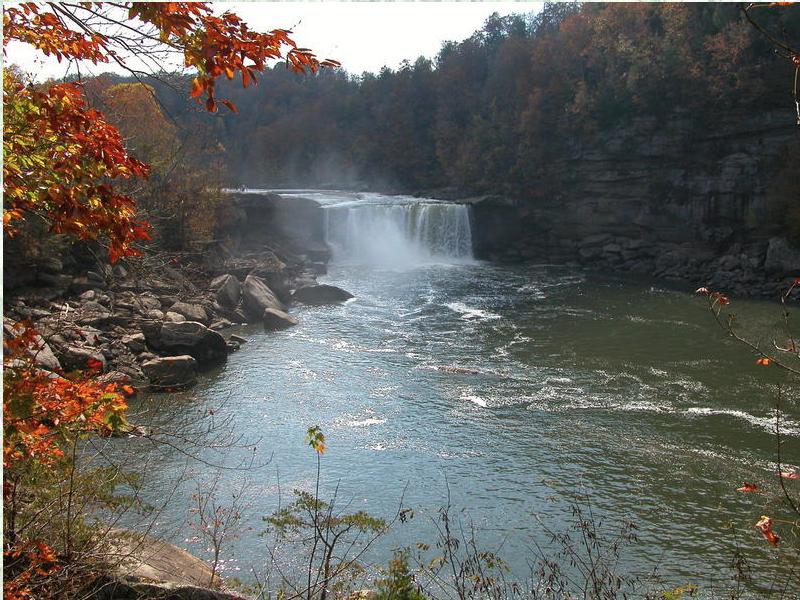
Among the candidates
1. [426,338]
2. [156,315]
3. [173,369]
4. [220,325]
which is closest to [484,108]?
[426,338]

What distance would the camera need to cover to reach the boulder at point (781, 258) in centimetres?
2584

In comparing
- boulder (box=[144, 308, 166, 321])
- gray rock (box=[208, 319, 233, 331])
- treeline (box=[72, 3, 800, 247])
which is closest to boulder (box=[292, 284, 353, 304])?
gray rock (box=[208, 319, 233, 331])

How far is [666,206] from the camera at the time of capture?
32094 millimetres

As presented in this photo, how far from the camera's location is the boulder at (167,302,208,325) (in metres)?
18.1

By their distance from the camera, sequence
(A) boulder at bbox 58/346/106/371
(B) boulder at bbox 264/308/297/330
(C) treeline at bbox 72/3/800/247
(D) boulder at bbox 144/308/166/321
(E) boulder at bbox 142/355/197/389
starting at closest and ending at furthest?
(A) boulder at bbox 58/346/106/371
(E) boulder at bbox 142/355/197/389
(D) boulder at bbox 144/308/166/321
(B) boulder at bbox 264/308/297/330
(C) treeline at bbox 72/3/800/247

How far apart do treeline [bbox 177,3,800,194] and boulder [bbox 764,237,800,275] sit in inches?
262

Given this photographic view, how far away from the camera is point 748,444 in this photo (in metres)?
11.6

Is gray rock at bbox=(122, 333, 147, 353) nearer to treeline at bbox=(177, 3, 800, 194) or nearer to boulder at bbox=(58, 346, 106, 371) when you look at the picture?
boulder at bbox=(58, 346, 106, 371)

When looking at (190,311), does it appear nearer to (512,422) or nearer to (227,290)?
(227,290)

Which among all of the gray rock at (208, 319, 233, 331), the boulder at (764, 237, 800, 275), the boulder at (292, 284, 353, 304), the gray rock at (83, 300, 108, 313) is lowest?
the gray rock at (208, 319, 233, 331)

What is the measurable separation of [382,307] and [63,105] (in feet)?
61.9

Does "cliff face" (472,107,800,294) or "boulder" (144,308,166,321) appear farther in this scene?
"cliff face" (472,107,800,294)

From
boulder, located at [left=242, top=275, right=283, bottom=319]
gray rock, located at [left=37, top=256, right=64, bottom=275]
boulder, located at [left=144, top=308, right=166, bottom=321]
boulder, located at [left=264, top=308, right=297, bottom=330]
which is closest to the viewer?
gray rock, located at [left=37, top=256, right=64, bottom=275]

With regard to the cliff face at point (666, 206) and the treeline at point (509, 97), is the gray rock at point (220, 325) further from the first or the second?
the cliff face at point (666, 206)
